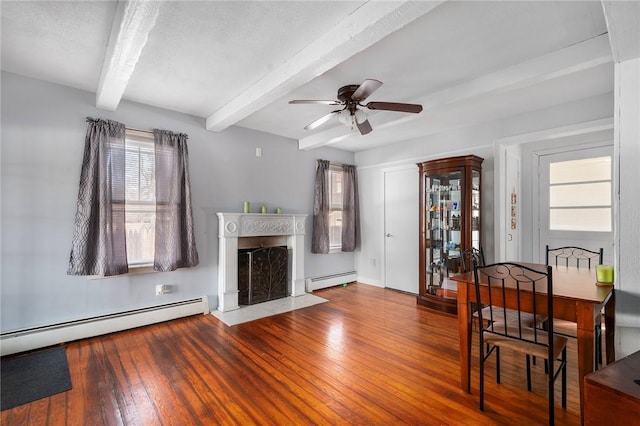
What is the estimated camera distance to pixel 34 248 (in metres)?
2.78

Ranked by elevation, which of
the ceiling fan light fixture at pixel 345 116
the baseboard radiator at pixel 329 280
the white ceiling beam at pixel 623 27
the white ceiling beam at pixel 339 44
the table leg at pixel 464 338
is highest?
the white ceiling beam at pixel 339 44

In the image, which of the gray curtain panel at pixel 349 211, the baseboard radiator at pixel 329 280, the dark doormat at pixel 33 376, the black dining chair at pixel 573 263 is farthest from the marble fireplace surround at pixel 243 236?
the black dining chair at pixel 573 263

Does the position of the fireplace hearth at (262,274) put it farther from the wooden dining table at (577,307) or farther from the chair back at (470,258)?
the wooden dining table at (577,307)

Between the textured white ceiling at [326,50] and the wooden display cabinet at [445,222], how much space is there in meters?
0.94

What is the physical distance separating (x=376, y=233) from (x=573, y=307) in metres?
3.64

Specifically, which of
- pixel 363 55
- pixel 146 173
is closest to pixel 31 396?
pixel 146 173

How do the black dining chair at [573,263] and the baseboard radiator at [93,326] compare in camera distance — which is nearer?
the black dining chair at [573,263]

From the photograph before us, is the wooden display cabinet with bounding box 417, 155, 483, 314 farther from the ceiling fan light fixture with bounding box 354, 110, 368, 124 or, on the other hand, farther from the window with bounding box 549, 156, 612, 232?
the ceiling fan light fixture with bounding box 354, 110, 368, 124

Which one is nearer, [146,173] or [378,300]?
[146,173]

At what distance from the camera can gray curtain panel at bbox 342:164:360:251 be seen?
538cm

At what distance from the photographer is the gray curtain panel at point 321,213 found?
4.99m

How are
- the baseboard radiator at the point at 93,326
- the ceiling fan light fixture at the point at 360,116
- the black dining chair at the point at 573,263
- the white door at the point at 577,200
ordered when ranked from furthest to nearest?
the white door at the point at 577,200
the ceiling fan light fixture at the point at 360,116
the baseboard radiator at the point at 93,326
the black dining chair at the point at 573,263

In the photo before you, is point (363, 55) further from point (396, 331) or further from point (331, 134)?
point (396, 331)

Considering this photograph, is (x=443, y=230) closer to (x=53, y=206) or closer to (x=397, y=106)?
(x=397, y=106)
